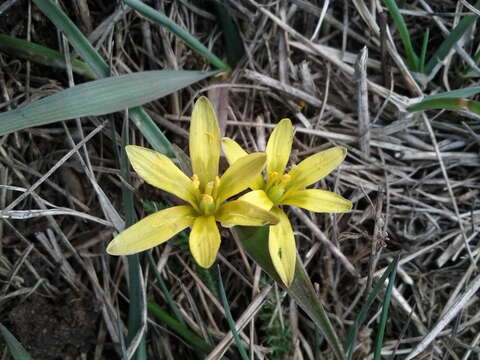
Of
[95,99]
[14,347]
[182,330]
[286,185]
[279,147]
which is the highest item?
[95,99]

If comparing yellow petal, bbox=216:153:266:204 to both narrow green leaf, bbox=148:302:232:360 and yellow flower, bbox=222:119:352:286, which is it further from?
narrow green leaf, bbox=148:302:232:360

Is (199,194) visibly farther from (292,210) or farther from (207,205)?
(292,210)

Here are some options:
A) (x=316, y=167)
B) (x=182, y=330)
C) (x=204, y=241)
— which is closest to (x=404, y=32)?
(x=316, y=167)

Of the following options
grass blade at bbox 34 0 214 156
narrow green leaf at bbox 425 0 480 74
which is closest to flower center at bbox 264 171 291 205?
grass blade at bbox 34 0 214 156

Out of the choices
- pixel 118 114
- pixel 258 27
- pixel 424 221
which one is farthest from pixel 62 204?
pixel 424 221

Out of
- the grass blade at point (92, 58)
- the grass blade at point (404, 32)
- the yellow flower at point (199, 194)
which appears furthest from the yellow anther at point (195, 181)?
the grass blade at point (404, 32)

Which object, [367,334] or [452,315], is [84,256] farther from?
[452,315]
